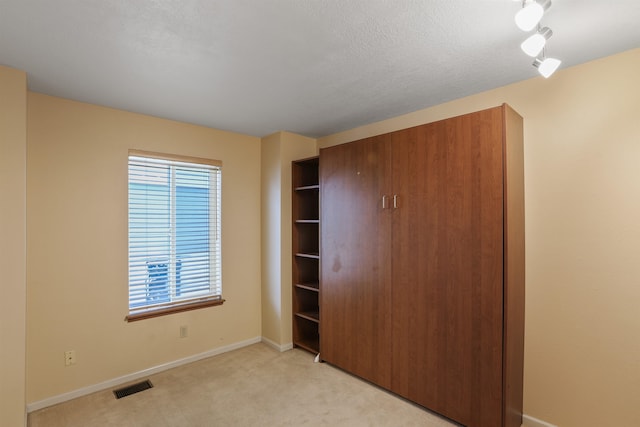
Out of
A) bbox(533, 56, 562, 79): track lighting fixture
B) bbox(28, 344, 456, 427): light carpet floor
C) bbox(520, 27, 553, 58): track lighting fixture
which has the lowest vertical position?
bbox(28, 344, 456, 427): light carpet floor

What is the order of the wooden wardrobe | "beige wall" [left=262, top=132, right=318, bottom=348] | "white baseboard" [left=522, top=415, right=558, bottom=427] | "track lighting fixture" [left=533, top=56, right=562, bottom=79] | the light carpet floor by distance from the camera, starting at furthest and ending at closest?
"beige wall" [left=262, top=132, right=318, bottom=348] < the light carpet floor < "white baseboard" [left=522, top=415, right=558, bottom=427] < the wooden wardrobe < "track lighting fixture" [left=533, top=56, right=562, bottom=79]

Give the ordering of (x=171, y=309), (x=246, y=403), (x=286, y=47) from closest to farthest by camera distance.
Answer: (x=286, y=47) < (x=246, y=403) < (x=171, y=309)

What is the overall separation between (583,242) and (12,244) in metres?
3.62

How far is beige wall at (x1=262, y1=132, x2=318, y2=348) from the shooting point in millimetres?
3469

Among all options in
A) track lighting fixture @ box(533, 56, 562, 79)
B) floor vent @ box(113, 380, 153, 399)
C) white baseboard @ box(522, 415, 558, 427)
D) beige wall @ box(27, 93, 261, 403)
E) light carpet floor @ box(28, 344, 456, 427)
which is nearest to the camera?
track lighting fixture @ box(533, 56, 562, 79)

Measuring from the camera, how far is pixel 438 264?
2242mm

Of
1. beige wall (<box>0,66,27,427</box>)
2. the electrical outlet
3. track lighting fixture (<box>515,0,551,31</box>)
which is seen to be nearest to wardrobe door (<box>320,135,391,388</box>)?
track lighting fixture (<box>515,0,551,31</box>)

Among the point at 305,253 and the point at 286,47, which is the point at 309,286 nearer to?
the point at 305,253

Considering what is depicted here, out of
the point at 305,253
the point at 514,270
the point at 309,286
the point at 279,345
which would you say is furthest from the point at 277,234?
the point at 514,270

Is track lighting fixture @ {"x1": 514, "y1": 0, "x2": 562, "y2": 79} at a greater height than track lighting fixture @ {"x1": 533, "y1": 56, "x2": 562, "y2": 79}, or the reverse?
track lighting fixture @ {"x1": 514, "y1": 0, "x2": 562, "y2": 79}

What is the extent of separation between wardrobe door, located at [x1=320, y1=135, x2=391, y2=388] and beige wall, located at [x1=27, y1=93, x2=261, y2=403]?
4.52ft

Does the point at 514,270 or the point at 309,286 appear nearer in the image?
the point at 514,270

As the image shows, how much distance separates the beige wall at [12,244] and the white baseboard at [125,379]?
1.54 feet

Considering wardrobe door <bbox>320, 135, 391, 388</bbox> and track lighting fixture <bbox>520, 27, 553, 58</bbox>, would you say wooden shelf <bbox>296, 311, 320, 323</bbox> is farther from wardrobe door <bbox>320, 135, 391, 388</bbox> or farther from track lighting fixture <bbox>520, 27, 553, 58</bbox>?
track lighting fixture <bbox>520, 27, 553, 58</bbox>
